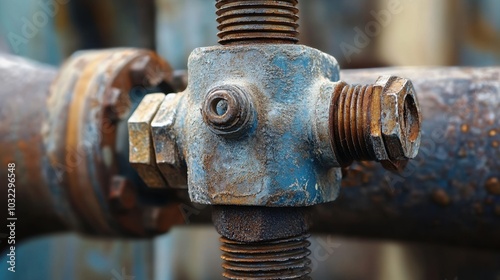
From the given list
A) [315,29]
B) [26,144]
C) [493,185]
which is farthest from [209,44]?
[493,185]

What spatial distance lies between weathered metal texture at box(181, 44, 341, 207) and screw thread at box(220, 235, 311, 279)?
0.20 feet

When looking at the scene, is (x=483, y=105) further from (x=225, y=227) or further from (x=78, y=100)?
(x=78, y=100)

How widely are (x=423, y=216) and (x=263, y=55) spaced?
43cm

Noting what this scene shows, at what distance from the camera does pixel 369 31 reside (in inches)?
50.4

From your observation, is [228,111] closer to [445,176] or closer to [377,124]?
[377,124]

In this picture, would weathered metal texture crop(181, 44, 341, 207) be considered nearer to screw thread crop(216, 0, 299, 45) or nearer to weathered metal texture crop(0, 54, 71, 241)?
screw thread crop(216, 0, 299, 45)

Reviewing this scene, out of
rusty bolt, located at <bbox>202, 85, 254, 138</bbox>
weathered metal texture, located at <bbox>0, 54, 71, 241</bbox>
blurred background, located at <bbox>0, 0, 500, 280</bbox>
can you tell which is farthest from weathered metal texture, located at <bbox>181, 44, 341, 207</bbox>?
blurred background, located at <bbox>0, 0, 500, 280</bbox>

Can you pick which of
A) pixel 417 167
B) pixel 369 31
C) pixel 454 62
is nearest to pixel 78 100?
pixel 417 167

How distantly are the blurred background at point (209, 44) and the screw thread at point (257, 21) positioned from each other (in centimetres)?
65

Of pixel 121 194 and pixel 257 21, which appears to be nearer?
pixel 257 21

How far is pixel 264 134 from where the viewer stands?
0.64 m

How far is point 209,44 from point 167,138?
79cm
